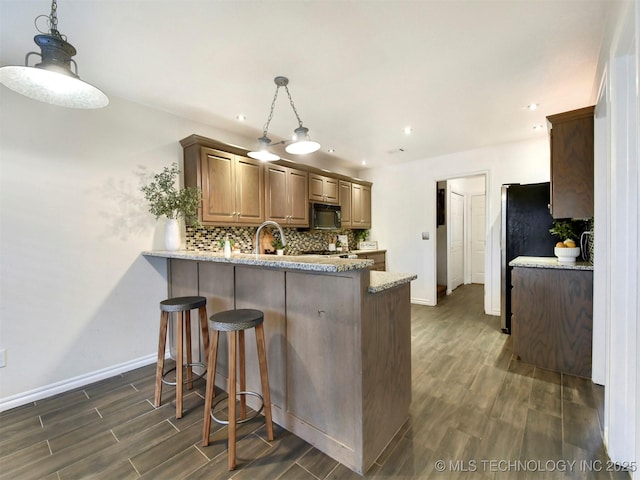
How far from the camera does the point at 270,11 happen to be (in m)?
1.60

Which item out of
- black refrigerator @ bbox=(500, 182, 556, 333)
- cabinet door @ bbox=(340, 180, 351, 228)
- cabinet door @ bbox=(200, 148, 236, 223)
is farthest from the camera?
cabinet door @ bbox=(340, 180, 351, 228)

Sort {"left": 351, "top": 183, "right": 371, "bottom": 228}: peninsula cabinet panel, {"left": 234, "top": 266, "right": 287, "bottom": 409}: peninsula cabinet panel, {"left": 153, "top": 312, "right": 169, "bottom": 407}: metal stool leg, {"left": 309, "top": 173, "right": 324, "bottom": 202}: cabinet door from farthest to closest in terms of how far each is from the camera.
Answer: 1. {"left": 351, "top": 183, "right": 371, "bottom": 228}: peninsula cabinet panel
2. {"left": 309, "top": 173, "right": 324, "bottom": 202}: cabinet door
3. {"left": 153, "top": 312, "right": 169, "bottom": 407}: metal stool leg
4. {"left": 234, "top": 266, "right": 287, "bottom": 409}: peninsula cabinet panel

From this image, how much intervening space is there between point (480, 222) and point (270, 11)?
664 centimetres

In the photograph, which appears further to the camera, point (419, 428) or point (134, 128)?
point (134, 128)

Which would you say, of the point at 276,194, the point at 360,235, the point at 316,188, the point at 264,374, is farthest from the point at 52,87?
the point at 360,235

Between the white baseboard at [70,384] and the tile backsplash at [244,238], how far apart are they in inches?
46.6

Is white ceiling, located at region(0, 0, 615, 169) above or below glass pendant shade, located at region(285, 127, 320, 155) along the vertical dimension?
above

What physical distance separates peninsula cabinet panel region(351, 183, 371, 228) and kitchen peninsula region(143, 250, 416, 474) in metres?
3.29

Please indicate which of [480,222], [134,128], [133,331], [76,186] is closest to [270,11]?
[134,128]

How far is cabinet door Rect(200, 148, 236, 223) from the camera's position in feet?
9.45

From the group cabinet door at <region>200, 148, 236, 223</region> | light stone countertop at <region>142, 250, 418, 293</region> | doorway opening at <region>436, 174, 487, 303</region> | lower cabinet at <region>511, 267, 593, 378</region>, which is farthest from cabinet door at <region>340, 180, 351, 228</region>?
light stone countertop at <region>142, 250, 418, 293</region>

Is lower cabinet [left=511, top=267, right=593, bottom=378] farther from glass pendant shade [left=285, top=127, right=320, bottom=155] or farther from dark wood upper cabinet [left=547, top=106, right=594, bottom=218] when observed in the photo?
glass pendant shade [left=285, top=127, right=320, bottom=155]

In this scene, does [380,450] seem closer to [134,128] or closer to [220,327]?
[220,327]

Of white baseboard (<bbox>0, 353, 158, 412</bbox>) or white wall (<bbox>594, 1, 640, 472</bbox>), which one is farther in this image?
white baseboard (<bbox>0, 353, 158, 412</bbox>)
